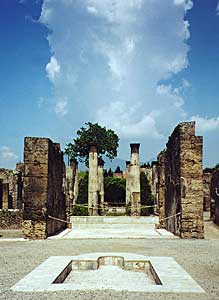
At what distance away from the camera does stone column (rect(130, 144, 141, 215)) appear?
23.1 metres

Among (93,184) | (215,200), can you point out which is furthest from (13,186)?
(215,200)

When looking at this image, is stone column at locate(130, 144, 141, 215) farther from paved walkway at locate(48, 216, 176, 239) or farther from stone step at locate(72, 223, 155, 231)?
stone step at locate(72, 223, 155, 231)

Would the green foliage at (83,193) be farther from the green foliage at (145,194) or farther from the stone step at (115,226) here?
the stone step at (115,226)

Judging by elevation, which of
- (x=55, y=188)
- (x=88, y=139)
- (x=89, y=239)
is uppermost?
(x=88, y=139)

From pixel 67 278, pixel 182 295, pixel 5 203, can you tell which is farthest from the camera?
pixel 5 203

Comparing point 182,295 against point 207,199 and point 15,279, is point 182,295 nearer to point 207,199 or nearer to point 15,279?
point 15,279

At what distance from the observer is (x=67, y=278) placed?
6629 millimetres

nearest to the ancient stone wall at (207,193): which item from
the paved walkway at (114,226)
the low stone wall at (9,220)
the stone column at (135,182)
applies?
the stone column at (135,182)

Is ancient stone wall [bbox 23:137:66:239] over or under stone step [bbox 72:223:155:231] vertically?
over

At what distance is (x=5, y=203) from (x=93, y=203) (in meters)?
5.38

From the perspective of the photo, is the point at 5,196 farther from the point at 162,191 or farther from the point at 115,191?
the point at 115,191

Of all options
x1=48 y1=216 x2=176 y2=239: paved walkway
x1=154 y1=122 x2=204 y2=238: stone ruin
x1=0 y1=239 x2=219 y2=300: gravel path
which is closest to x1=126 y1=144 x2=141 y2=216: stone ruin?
x1=48 y1=216 x2=176 y2=239: paved walkway

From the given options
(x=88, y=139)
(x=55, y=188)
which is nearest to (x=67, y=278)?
(x=55, y=188)

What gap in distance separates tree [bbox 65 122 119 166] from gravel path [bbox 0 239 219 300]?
37.1m
